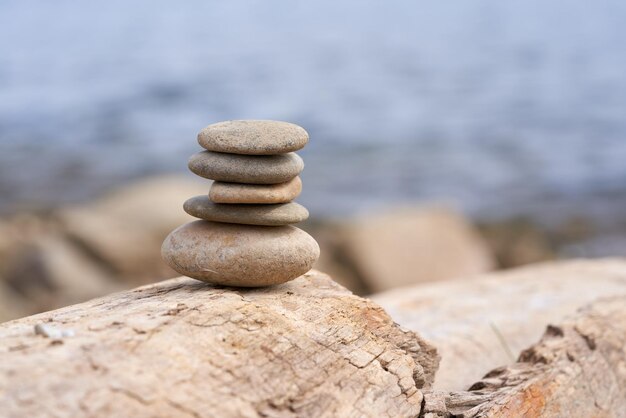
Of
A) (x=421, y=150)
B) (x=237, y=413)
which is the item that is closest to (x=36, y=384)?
(x=237, y=413)

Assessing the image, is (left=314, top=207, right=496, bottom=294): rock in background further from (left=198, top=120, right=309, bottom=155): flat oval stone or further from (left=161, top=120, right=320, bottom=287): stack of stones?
(left=198, top=120, right=309, bottom=155): flat oval stone

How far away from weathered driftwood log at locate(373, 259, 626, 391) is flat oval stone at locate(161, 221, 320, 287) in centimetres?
117

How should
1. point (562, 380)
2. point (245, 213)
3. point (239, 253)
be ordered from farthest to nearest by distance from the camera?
point (562, 380)
point (245, 213)
point (239, 253)

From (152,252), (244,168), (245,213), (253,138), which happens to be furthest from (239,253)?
(152,252)

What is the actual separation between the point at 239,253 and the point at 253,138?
0.53 metres

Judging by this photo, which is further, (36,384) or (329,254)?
(329,254)

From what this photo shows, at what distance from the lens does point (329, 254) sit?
979 centimetres

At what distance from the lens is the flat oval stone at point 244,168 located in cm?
384

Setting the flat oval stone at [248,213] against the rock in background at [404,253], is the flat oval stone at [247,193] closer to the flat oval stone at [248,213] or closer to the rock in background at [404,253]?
the flat oval stone at [248,213]

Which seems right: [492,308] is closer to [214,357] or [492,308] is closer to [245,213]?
[245,213]

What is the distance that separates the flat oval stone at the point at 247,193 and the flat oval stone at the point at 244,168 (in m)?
0.03

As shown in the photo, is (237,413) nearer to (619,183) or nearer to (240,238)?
(240,238)

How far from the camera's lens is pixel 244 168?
151 inches

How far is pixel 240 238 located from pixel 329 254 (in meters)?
A: 5.97
